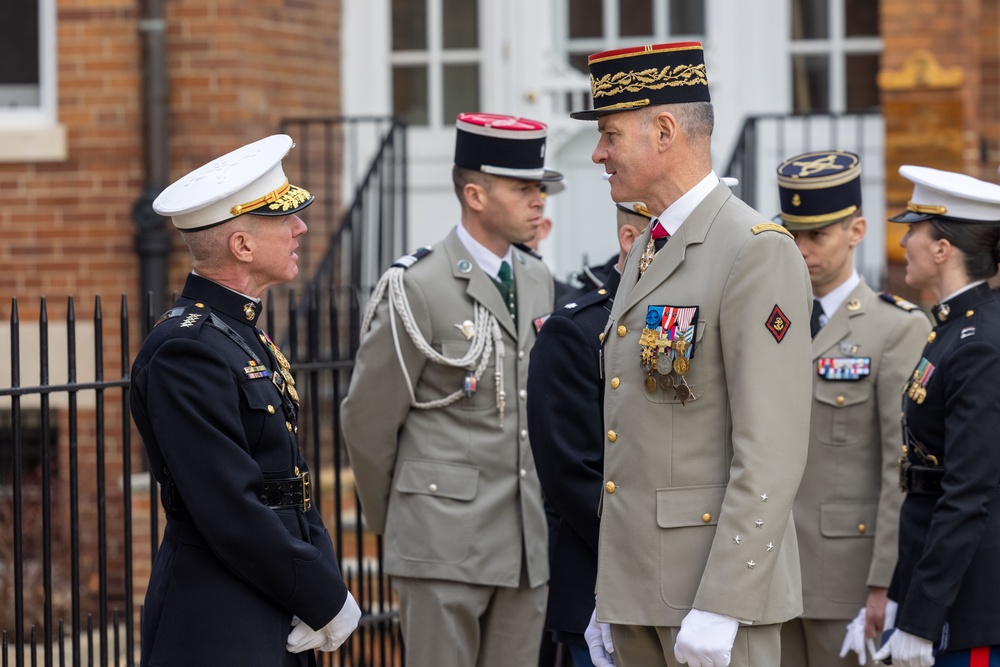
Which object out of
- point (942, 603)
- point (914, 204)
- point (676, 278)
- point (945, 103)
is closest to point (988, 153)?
point (945, 103)

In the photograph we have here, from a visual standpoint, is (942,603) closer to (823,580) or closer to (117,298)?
(823,580)

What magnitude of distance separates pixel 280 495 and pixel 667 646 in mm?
1050

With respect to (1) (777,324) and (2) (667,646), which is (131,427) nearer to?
(2) (667,646)

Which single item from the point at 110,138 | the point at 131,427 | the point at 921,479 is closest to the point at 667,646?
the point at 921,479

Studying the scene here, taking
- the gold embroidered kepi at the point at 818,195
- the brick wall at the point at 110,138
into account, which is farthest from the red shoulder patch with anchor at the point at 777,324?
the brick wall at the point at 110,138

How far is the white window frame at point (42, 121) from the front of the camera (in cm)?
859

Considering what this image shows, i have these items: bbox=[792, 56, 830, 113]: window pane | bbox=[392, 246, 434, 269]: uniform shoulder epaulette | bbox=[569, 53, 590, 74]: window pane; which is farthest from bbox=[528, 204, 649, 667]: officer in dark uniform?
bbox=[792, 56, 830, 113]: window pane

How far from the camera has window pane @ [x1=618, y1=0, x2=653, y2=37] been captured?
929 centimetres

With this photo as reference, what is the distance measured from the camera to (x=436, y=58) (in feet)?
30.7

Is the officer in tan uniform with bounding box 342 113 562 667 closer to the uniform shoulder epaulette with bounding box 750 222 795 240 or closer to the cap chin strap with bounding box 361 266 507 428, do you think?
the cap chin strap with bounding box 361 266 507 428

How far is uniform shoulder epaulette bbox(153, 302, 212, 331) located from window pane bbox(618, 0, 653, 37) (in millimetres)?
6248

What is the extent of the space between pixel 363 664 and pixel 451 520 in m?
1.79

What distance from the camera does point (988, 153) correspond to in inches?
343

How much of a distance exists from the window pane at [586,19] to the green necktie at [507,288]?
15.3 ft
